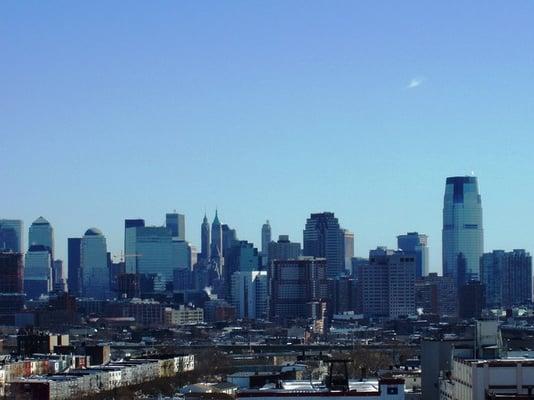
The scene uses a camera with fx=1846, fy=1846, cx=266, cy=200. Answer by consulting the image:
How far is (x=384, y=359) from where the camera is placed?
6053 inches

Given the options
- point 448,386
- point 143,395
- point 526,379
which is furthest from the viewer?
point 143,395

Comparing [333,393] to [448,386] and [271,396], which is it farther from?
[448,386]

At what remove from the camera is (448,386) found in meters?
54.8

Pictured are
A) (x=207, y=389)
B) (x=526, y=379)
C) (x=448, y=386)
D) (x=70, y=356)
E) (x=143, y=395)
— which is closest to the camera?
(x=526, y=379)

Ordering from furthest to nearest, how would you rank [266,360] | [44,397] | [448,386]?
[266,360]
[44,397]
[448,386]

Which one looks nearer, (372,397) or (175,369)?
(372,397)

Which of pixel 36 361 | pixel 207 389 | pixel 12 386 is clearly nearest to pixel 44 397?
pixel 12 386

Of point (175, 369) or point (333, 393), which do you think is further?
point (175, 369)

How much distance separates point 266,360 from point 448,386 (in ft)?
345

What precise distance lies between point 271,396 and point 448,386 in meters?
7.18

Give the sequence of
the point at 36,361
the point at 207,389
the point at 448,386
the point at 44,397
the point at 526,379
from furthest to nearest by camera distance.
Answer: the point at 36,361 → the point at 44,397 → the point at 207,389 → the point at 448,386 → the point at 526,379

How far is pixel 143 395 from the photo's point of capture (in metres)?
112

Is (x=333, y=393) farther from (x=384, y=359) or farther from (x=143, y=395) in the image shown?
(x=384, y=359)

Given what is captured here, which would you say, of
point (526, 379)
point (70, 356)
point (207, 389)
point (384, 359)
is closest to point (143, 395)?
point (207, 389)
